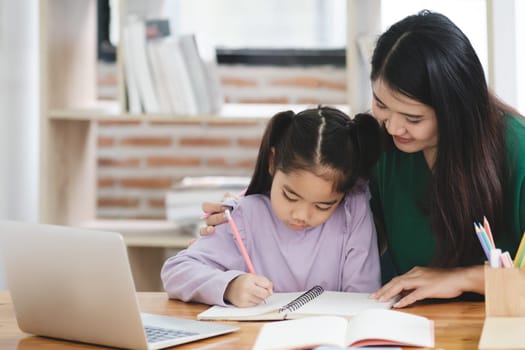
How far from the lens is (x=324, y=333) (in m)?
1.26

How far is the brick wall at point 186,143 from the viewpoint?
3100mm

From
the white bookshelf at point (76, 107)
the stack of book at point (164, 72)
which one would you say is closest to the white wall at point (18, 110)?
the white bookshelf at point (76, 107)

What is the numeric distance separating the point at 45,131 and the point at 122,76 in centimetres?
30

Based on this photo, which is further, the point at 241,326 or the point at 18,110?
the point at 18,110

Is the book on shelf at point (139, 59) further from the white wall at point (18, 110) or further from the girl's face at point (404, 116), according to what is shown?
the girl's face at point (404, 116)

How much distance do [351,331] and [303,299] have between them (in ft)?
0.93

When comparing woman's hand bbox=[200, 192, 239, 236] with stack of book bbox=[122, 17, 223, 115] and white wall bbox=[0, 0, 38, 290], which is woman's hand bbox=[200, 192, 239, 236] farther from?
white wall bbox=[0, 0, 38, 290]

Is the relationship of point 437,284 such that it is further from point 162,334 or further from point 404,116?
point 162,334

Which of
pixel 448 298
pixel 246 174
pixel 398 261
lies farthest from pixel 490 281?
pixel 246 174

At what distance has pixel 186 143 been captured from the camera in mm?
3152

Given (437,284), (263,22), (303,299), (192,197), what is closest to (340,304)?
(303,299)

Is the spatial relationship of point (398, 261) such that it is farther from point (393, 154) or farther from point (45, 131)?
point (45, 131)

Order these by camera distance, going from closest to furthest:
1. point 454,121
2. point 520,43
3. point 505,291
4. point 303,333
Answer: point 303,333
point 505,291
point 454,121
point 520,43

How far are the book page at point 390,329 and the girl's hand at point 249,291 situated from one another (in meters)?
0.20
